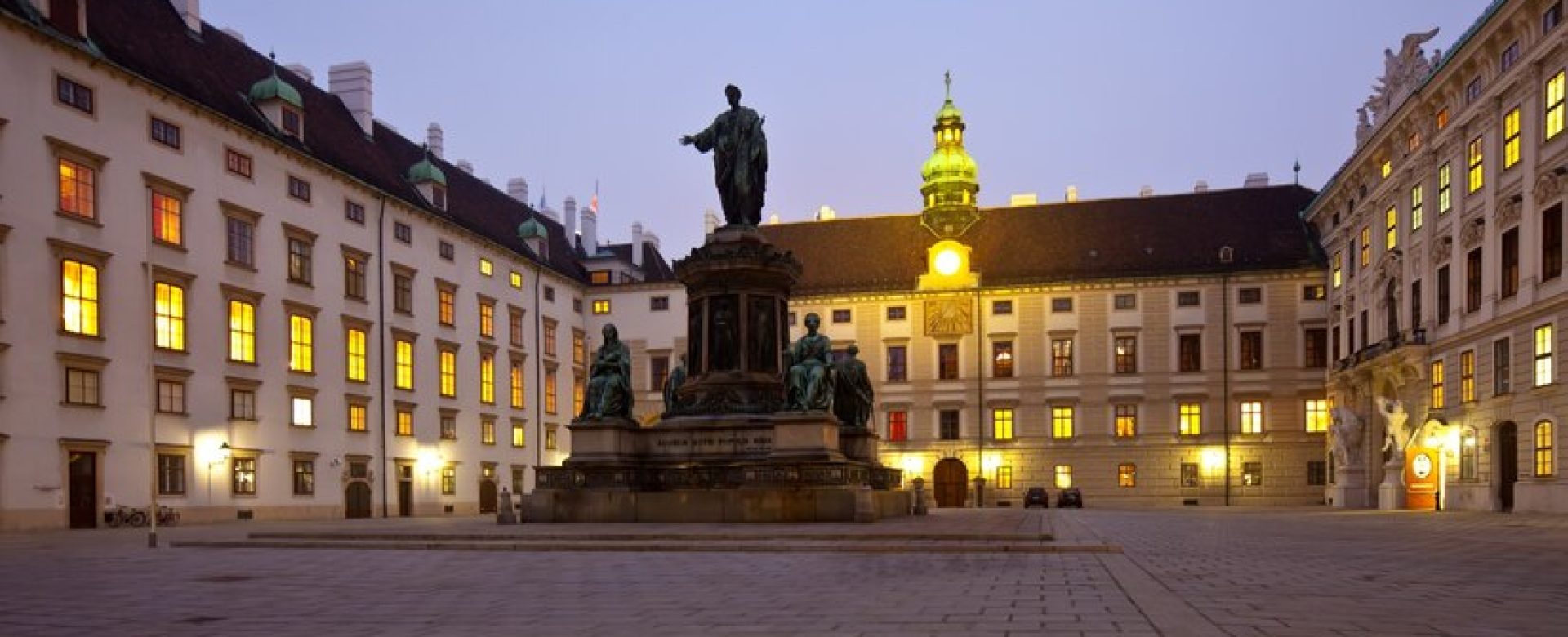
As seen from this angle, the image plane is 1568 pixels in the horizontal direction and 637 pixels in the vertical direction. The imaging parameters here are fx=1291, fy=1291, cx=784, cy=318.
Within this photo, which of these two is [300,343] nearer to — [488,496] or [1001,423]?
[488,496]

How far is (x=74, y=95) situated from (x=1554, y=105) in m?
38.1

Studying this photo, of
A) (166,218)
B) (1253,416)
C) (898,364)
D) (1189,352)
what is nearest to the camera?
(166,218)

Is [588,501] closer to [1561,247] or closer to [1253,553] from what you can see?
[1253,553]

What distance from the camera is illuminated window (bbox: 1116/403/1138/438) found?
64375 millimetres

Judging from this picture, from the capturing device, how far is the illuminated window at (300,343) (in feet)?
141

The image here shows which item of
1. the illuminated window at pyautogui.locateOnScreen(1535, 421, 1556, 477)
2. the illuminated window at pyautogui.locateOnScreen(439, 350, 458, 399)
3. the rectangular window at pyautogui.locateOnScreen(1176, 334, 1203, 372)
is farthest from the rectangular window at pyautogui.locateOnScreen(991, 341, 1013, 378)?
the illuminated window at pyautogui.locateOnScreen(1535, 421, 1556, 477)

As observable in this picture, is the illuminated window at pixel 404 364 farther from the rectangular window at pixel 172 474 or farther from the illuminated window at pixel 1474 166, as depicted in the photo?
the illuminated window at pixel 1474 166

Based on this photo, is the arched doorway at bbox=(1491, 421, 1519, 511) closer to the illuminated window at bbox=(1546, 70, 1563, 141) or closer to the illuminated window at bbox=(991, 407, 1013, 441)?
the illuminated window at bbox=(1546, 70, 1563, 141)

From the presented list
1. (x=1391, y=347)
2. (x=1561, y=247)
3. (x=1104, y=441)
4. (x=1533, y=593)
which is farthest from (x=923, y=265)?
(x=1533, y=593)

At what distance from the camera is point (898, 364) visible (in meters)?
67.3

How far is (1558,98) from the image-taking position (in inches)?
1282

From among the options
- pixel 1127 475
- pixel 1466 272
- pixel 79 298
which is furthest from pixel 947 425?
pixel 79 298

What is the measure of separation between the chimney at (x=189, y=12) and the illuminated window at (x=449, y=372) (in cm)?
1555

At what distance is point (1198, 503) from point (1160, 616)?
184 feet
